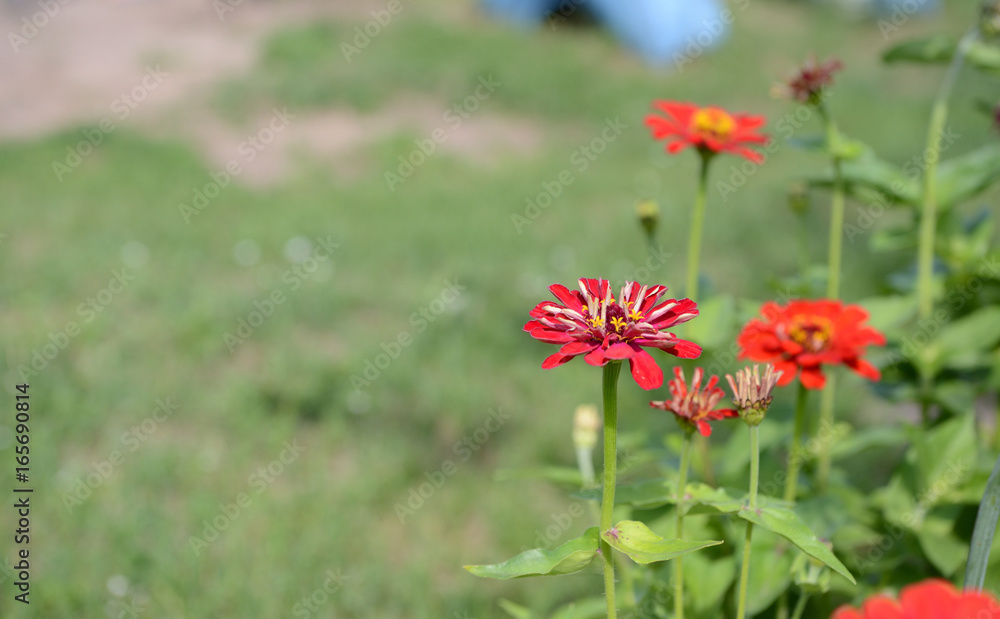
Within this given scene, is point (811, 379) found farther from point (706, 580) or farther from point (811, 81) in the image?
point (811, 81)

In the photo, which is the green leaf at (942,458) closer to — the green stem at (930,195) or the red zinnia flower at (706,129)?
the green stem at (930,195)

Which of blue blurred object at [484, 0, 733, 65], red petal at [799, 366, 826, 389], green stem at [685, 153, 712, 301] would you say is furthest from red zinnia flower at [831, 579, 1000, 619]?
blue blurred object at [484, 0, 733, 65]

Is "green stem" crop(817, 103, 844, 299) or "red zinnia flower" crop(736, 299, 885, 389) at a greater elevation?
"green stem" crop(817, 103, 844, 299)

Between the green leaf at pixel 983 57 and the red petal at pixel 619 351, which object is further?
the green leaf at pixel 983 57

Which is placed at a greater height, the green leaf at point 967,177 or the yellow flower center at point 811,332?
the green leaf at point 967,177

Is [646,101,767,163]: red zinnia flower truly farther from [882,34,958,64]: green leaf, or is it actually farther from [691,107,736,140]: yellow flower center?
[882,34,958,64]: green leaf

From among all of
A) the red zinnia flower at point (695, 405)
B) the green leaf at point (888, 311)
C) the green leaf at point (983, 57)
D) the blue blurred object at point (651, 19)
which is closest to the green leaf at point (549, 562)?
the red zinnia flower at point (695, 405)

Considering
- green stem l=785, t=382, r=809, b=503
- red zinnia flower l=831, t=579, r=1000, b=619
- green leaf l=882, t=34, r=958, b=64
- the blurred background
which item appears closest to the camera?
red zinnia flower l=831, t=579, r=1000, b=619

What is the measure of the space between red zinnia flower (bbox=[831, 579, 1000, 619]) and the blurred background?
0.82 m

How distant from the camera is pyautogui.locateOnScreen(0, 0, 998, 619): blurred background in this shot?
1.92 meters

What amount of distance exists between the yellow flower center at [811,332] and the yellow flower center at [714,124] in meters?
0.33

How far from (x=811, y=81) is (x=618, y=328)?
0.69 metres

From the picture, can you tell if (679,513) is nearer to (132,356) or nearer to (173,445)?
(173,445)

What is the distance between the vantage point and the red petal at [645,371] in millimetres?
730
